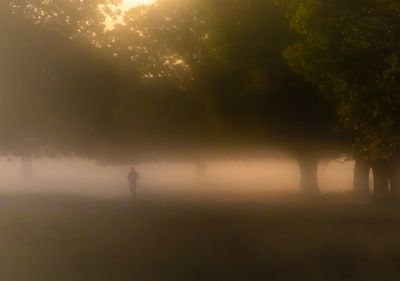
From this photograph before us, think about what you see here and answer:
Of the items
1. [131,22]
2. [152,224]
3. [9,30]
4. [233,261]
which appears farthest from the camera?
[131,22]

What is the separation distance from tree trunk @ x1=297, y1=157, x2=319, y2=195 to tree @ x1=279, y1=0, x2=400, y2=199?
22092 millimetres

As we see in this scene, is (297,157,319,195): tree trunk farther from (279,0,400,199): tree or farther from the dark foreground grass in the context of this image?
(279,0,400,199): tree

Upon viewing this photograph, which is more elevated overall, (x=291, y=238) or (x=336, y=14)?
(x=336, y=14)

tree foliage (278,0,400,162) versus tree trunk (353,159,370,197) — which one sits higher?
tree foliage (278,0,400,162)

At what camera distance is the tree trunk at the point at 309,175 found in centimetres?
4253

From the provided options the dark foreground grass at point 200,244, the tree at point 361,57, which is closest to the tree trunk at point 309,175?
the dark foreground grass at point 200,244

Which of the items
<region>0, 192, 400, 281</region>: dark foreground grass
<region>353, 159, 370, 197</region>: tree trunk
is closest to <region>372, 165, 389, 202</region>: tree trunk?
<region>0, 192, 400, 281</region>: dark foreground grass

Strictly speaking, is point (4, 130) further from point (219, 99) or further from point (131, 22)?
point (131, 22)

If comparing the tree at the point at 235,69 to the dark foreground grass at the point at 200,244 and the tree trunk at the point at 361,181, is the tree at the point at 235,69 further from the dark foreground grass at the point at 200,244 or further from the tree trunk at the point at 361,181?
the dark foreground grass at the point at 200,244

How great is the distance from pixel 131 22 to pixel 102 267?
32011 millimetres

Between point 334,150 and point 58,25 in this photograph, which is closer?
point 58,25

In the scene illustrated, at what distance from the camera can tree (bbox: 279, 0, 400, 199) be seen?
56.7 ft

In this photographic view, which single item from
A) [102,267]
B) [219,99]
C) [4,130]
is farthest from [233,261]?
[219,99]

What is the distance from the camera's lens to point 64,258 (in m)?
16.5
